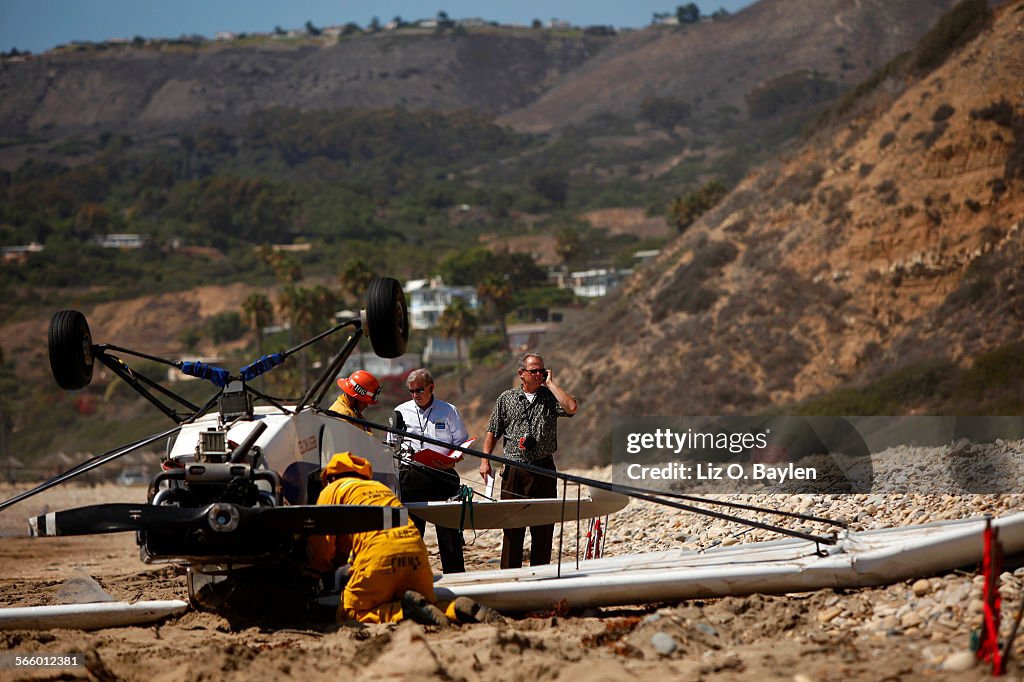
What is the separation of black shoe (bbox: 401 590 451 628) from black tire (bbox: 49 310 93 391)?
3005mm

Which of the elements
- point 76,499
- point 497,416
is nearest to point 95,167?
point 76,499

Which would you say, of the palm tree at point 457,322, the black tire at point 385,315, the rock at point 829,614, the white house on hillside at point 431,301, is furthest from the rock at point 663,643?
the white house on hillside at point 431,301

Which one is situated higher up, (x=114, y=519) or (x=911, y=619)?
(x=114, y=519)

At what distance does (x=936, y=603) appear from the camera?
679 centimetres

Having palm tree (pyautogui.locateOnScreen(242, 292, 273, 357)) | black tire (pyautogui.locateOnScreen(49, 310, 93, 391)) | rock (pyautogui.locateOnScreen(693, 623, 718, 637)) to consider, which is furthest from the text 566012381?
palm tree (pyautogui.locateOnScreen(242, 292, 273, 357))

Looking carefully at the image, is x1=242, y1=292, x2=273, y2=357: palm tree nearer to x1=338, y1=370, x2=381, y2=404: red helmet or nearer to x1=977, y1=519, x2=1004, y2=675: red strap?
x1=338, y1=370, x2=381, y2=404: red helmet

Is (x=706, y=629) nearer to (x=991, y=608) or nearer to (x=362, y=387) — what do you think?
(x=991, y=608)

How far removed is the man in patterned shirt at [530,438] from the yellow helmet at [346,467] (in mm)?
1751

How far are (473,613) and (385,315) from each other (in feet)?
7.97

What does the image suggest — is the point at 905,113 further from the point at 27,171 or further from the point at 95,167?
the point at 27,171

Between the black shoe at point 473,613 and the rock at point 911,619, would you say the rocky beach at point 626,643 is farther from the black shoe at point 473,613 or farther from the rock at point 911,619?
the black shoe at point 473,613

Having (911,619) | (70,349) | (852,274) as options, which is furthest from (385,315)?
(852,274)

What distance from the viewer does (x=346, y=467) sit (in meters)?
8.23

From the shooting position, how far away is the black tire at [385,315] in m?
8.79
